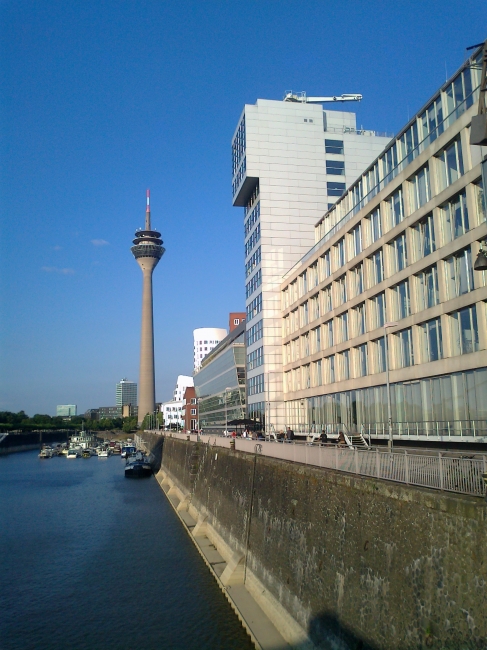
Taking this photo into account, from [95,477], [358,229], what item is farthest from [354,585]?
[95,477]

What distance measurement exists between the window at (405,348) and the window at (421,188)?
6.77 meters

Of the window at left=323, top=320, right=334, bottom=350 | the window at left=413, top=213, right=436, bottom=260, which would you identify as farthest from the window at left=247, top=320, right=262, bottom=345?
the window at left=413, top=213, right=436, bottom=260

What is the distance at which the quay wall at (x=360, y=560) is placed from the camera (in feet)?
32.4

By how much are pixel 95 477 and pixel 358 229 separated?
55.2 metres

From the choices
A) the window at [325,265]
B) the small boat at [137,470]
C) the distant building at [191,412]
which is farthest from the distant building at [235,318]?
the window at [325,265]

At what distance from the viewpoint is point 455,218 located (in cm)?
2631

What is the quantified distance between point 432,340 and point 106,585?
1949 cm

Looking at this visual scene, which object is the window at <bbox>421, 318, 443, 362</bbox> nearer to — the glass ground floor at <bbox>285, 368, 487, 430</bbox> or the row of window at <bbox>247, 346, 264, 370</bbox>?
the glass ground floor at <bbox>285, 368, 487, 430</bbox>

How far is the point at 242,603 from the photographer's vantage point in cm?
2084

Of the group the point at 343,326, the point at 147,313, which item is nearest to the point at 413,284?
the point at 343,326

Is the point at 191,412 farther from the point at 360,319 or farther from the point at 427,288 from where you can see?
the point at 427,288

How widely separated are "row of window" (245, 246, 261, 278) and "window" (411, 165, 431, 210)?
1094 inches

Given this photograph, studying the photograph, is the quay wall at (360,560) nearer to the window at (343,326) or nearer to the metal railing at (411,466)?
the metal railing at (411,466)

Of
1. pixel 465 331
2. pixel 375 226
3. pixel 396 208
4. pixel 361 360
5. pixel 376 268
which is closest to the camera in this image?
pixel 465 331
